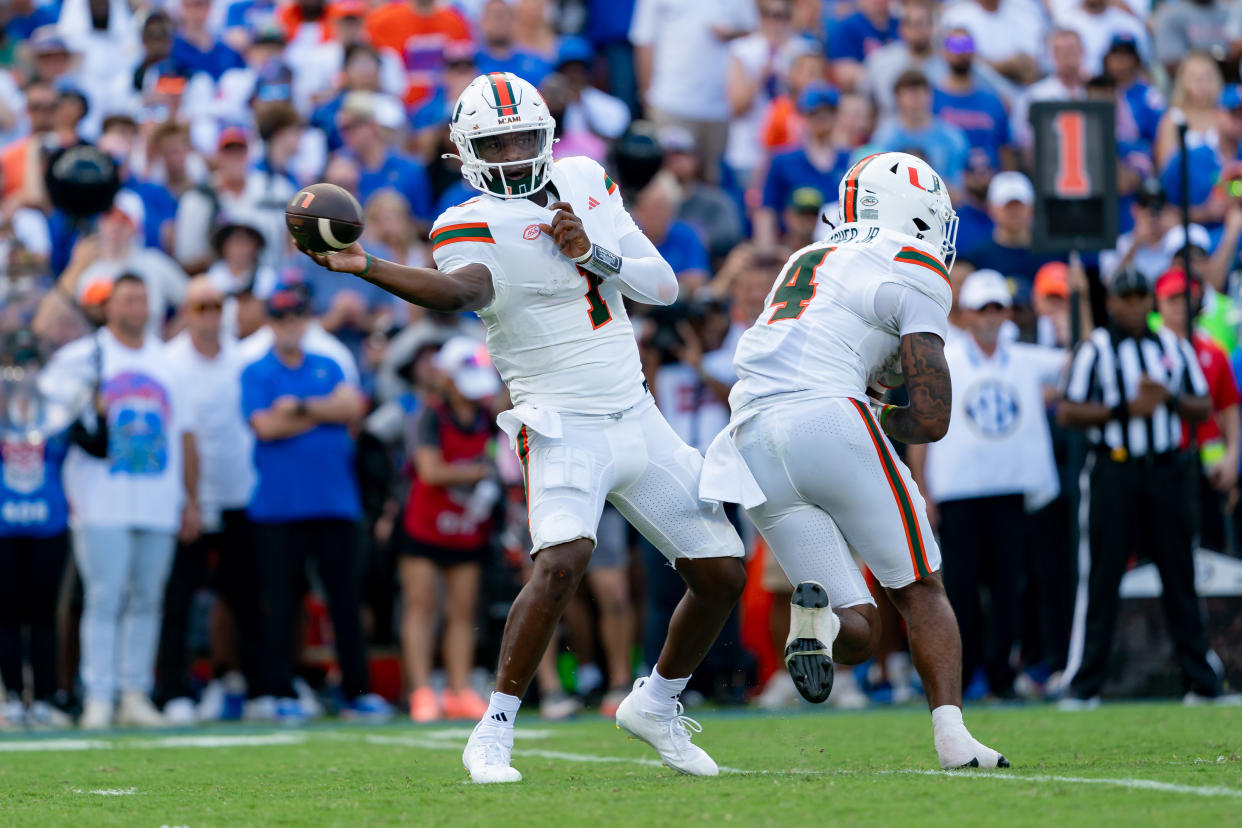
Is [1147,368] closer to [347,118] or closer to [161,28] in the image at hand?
[347,118]

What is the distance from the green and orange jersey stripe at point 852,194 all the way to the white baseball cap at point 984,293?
13.8 feet

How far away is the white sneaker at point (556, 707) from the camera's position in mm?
9844

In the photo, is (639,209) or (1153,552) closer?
(1153,552)

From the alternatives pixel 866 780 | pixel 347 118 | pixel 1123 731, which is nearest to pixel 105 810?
pixel 866 780

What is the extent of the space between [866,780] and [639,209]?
22.8 feet

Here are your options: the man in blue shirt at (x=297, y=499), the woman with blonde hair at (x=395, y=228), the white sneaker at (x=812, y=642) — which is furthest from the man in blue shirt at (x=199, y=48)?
the white sneaker at (x=812, y=642)

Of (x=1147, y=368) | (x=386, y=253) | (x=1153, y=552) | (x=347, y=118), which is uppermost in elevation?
(x=347, y=118)

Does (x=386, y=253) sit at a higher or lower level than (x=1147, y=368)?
higher

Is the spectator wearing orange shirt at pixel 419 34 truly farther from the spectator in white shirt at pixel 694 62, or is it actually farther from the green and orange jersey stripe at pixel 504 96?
the green and orange jersey stripe at pixel 504 96

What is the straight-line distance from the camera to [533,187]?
596 centimetres

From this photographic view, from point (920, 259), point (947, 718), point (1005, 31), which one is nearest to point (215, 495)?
point (920, 259)

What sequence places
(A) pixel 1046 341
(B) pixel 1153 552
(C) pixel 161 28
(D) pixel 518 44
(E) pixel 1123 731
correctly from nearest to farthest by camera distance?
(E) pixel 1123 731, (B) pixel 1153 552, (A) pixel 1046 341, (C) pixel 161 28, (D) pixel 518 44

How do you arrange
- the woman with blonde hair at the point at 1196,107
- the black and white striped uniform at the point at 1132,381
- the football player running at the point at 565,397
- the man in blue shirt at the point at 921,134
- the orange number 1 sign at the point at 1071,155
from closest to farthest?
the football player running at the point at 565,397
the black and white striped uniform at the point at 1132,381
the orange number 1 sign at the point at 1071,155
the man in blue shirt at the point at 921,134
the woman with blonde hair at the point at 1196,107

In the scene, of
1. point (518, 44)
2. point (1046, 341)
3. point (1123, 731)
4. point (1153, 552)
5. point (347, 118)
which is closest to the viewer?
point (1123, 731)
